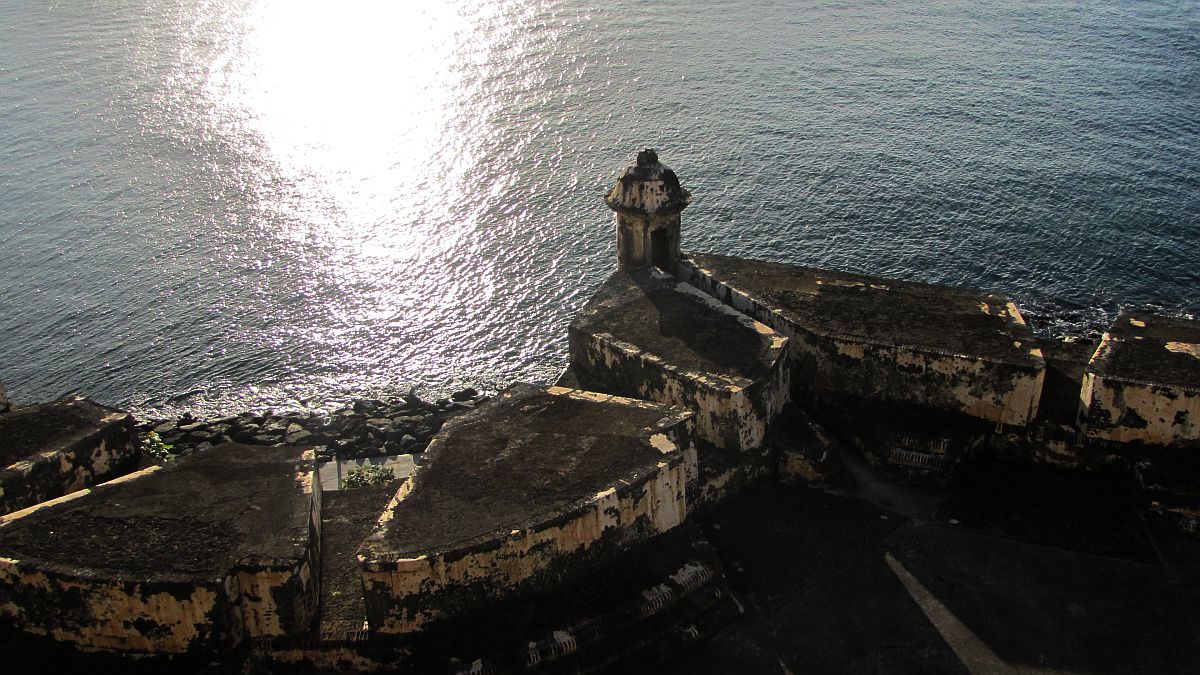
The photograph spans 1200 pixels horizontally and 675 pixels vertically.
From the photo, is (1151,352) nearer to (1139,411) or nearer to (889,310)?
(1139,411)

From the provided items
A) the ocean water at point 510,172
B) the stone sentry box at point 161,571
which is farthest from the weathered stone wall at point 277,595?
the ocean water at point 510,172

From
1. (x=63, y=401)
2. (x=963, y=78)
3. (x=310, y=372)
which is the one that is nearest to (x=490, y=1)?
(x=963, y=78)

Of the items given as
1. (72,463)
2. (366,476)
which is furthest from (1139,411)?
(72,463)

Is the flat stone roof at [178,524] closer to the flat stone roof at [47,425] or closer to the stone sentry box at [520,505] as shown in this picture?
the stone sentry box at [520,505]

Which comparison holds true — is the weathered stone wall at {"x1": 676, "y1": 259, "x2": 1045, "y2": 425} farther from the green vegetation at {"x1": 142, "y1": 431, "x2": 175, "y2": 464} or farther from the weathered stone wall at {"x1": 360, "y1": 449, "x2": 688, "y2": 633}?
the green vegetation at {"x1": 142, "y1": 431, "x2": 175, "y2": 464}

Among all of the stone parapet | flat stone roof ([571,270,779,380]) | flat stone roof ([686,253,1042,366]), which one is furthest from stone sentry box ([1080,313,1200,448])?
flat stone roof ([571,270,779,380])

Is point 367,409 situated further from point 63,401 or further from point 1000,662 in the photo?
point 1000,662
